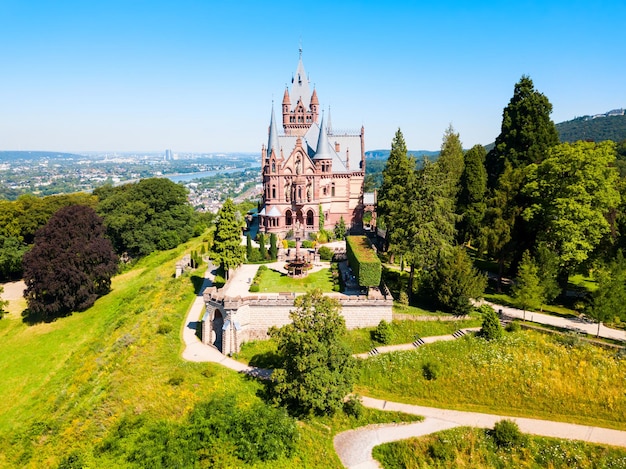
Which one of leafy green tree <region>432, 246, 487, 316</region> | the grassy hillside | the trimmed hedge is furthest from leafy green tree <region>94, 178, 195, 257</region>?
leafy green tree <region>432, 246, 487, 316</region>

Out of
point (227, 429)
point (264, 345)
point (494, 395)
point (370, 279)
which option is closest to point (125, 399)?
point (227, 429)

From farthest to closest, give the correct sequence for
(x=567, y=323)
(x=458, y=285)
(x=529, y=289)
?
(x=458, y=285)
(x=567, y=323)
(x=529, y=289)

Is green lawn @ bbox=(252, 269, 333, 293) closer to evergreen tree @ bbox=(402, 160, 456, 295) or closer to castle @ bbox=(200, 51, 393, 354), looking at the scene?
evergreen tree @ bbox=(402, 160, 456, 295)

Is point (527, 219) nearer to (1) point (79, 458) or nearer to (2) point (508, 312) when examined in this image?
(2) point (508, 312)

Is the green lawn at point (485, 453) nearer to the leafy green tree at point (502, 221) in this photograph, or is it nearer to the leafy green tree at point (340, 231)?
the leafy green tree at point (502, 221)

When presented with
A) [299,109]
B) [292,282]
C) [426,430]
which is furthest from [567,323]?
[299,109]

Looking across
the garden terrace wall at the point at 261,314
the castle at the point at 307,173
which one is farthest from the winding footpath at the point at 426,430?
the castle at the point at 307,173

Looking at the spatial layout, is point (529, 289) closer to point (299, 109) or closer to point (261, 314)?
point (261, 314)
